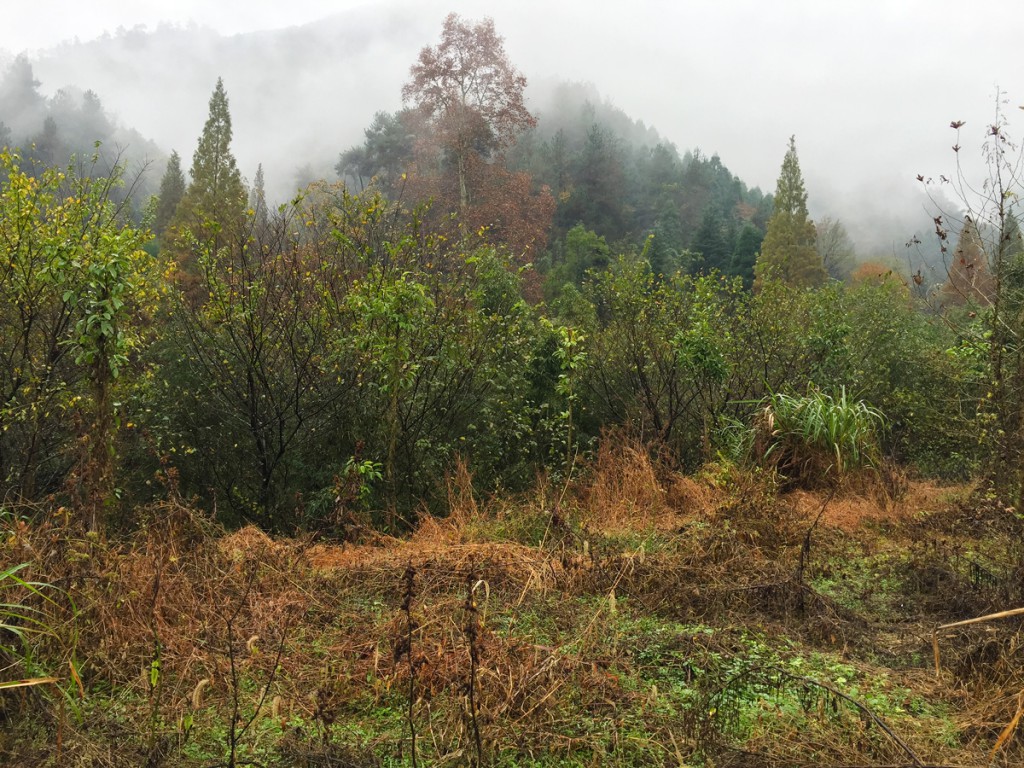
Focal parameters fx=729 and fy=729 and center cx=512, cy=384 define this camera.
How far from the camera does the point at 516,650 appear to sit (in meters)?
3.31

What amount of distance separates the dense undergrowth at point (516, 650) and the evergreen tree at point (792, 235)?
28.2m

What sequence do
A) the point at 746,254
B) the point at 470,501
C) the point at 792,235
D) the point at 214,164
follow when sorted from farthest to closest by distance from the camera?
1. the point at 746,254
2. the point at 792,235
3. the point at 214,164
4. the point at 470,501

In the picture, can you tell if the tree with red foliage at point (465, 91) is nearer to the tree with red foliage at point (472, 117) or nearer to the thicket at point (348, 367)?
the tree with red foliage at point (472, 117)

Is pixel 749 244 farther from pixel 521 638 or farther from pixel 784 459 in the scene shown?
pixel 521 638

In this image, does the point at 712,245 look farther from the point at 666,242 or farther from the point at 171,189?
the point at 171,189

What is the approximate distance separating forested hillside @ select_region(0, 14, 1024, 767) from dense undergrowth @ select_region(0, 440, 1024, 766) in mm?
22

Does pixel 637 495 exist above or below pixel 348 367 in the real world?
below

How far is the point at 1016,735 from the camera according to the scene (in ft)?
8.92

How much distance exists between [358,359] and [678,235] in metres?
36.9

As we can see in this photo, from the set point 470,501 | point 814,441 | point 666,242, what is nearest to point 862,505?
point 814,441

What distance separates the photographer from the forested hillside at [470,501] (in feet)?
9.61

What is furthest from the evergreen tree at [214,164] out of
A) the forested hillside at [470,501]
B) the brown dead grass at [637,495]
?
the brown dead grass at [637,495]

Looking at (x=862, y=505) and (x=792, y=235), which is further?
(x=792, y=235)

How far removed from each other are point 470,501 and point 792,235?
3072 cm
